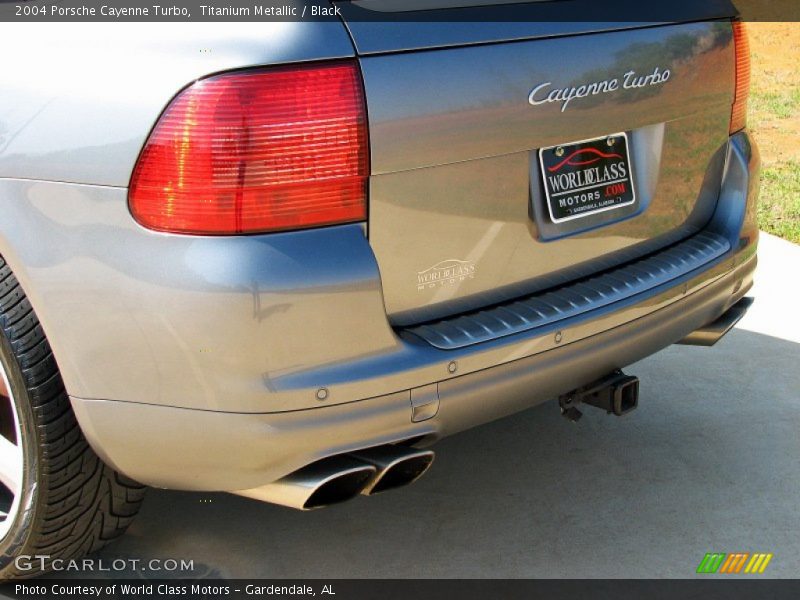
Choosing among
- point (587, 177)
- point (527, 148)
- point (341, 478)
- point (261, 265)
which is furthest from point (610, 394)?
point (261, 265)

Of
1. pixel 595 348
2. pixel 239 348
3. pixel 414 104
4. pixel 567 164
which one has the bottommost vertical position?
pixel 595 348

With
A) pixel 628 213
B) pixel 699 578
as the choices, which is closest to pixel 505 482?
pixel 699 578

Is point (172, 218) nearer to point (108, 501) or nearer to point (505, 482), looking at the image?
point (108, 501)

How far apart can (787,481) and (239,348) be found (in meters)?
1.97

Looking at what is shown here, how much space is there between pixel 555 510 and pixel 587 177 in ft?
3.46

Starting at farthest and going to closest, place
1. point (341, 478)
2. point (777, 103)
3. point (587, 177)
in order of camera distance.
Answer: point (777, 103) → point (587, 177) → point (341, 478)

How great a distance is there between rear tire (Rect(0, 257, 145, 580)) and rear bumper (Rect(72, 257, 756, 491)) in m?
0.13

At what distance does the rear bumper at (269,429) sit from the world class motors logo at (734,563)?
0.76m

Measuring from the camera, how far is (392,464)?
100 inches

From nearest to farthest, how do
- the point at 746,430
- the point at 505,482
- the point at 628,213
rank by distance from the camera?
the point at 628,213, the point at 505,482, the point at 746,430

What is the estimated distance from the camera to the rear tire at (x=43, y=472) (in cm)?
264

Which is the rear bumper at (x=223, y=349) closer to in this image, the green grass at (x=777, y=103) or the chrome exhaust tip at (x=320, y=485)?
the chrome exhaust tip at (x=320, y=485)

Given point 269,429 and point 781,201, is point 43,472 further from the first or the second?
point 781,201

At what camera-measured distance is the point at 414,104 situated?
247 cm
